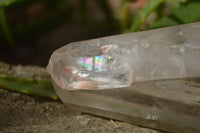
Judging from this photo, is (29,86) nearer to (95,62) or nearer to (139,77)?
(95,62)

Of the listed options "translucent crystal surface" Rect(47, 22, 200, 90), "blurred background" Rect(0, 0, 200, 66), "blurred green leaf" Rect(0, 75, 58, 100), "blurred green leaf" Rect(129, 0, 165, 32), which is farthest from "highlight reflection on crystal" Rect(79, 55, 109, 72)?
"blurred background" Rect(0, 0, 200, 66)

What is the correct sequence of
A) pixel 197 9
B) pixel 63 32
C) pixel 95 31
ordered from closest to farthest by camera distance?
pixel 197 9
pixel 95 31
pixel 63 32

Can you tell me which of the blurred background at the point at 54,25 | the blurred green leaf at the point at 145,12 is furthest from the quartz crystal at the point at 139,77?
the blurred background at the point at 54,25

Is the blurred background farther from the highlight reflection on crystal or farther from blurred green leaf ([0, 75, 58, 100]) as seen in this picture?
the highlight reflection on crystal

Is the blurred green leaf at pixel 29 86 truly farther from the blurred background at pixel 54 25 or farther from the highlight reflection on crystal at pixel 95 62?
the blurred background at pixel 54 25

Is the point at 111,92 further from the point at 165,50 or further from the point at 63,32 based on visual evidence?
the point at 63,32

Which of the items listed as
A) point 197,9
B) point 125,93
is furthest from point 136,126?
point 197,9

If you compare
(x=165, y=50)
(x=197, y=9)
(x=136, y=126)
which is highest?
(x=197, y=9)

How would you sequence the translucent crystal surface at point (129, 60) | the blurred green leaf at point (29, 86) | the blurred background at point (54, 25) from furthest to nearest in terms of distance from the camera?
the blurred background at point (54, 25) < the blurred green leaf at point (29, 86) < the translucent crystal surface at point (129, 60)
